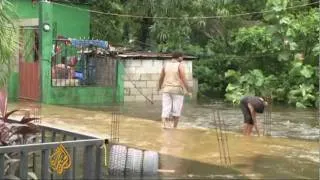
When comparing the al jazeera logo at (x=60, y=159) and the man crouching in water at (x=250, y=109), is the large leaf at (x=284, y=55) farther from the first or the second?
the al jazeera logo at (x=60, y=159)

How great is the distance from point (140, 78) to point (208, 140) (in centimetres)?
948

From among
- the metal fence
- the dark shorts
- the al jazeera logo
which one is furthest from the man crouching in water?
the al jazeera logo

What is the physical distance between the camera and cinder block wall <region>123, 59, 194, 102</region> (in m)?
20.9

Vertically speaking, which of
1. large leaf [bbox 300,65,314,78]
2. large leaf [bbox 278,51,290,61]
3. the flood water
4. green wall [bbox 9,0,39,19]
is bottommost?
the flood water

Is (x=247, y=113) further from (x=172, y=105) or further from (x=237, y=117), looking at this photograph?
(x=237, y=117)

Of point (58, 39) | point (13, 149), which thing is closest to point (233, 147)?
point (13, 149)

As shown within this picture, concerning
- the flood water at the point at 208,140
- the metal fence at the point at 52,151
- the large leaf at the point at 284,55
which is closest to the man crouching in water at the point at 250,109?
the flood water at the point at 208,140

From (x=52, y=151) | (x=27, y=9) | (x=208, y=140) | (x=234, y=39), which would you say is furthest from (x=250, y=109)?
(x=234, y=39)

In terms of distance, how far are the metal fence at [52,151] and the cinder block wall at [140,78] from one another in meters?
12.9

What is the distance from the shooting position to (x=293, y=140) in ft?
41.1

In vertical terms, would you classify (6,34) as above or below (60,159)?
above

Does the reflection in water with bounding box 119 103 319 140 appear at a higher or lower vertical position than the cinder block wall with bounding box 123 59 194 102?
lower

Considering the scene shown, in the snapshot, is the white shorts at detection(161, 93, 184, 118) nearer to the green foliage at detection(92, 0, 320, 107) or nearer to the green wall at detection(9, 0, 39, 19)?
the green foliage at detection(92, 0, 320, 107)

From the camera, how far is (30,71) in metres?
19.5
